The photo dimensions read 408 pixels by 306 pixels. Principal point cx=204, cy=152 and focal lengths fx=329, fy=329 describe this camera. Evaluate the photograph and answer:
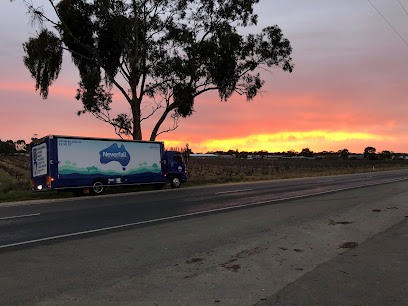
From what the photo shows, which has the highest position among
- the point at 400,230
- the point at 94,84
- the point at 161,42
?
the point at 161,42

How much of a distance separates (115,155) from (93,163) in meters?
1.42

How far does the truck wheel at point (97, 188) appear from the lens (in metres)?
17.5

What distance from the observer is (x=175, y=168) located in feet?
71.6

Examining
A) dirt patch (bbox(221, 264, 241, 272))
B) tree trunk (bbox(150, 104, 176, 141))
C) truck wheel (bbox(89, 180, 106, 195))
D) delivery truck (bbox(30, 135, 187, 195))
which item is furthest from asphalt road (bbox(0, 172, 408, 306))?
tree trunk (bbox(150, 104, 176, 141))

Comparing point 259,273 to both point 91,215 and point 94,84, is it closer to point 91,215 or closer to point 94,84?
point 91,215

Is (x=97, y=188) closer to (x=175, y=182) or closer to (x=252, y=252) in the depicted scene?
(x=175, y=182)

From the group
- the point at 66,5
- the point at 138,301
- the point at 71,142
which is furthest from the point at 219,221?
the point at 66,5

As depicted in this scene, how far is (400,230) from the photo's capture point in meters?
8.17

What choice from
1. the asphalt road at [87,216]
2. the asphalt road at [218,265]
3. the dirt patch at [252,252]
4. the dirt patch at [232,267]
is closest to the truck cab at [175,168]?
the asphalt road at [87,216]

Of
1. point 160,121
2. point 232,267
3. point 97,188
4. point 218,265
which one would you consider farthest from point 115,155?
point 232,267

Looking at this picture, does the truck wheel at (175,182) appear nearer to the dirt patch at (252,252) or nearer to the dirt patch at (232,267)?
the dirt patch at (252,252)

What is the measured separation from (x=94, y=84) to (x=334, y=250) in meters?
22.4

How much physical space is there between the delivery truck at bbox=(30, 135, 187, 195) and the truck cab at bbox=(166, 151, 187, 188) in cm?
28

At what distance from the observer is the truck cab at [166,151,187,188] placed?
21.5m
